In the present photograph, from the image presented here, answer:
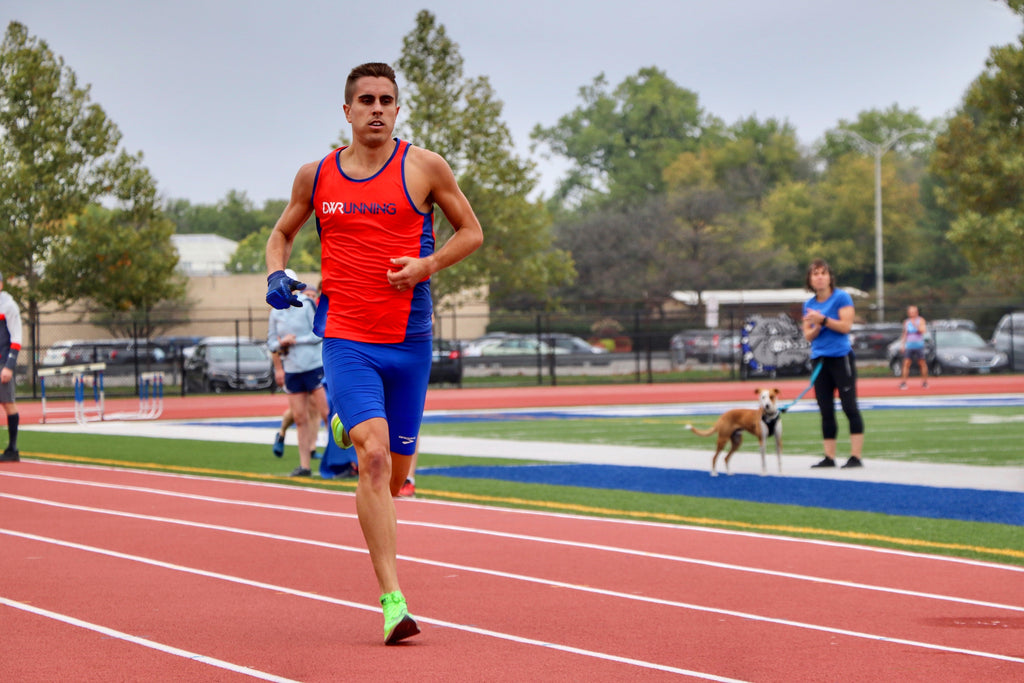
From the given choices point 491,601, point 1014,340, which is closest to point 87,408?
point 491,601

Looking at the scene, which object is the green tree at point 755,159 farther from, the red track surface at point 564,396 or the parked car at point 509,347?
the red track surface at point 564,396

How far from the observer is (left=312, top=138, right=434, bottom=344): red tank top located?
565 centimetres

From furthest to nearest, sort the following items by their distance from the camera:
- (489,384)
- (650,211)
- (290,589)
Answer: (650,211), (489,384), (290,589)

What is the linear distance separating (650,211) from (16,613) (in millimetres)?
62894

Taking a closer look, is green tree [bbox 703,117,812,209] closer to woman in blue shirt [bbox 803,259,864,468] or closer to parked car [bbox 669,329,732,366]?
parked car [bbox 669,329,732,366]

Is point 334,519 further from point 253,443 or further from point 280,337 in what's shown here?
point 253,443

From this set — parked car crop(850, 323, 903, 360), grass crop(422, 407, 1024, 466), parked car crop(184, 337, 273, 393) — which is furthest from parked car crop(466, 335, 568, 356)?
grass crop(422, 407, 1024, 466)

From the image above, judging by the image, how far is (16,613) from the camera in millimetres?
6070

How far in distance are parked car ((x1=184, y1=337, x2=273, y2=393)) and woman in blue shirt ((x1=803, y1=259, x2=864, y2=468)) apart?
73.3 feet

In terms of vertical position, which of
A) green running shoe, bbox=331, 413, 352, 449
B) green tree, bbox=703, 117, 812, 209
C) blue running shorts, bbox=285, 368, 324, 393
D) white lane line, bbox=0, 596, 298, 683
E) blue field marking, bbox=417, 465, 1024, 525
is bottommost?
blue field marking, bbox=417, 465, 1024, 525

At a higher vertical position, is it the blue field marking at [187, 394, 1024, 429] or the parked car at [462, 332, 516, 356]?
the parked car at [462, 332, 516, 356]

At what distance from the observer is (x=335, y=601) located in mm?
6406

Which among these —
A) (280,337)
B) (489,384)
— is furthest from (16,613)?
(489,384)

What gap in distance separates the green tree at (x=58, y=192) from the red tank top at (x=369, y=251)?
92.2 ft
